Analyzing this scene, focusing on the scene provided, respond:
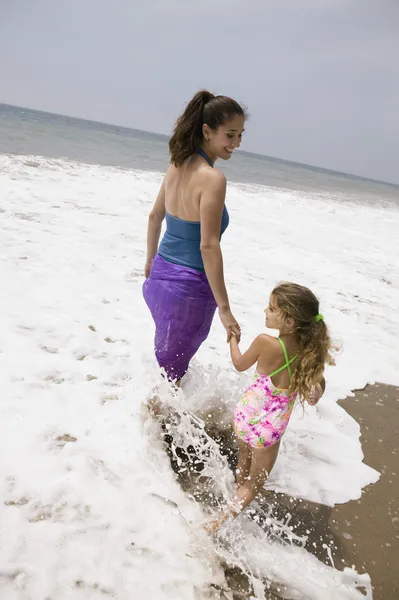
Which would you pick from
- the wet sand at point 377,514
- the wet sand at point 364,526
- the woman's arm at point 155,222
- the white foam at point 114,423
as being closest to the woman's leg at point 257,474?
the white foam at point 114,423

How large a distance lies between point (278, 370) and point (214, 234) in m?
0.75

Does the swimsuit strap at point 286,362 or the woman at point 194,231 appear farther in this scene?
the woman at point 194,231

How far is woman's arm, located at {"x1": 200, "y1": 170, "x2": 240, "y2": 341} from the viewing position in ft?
6.89

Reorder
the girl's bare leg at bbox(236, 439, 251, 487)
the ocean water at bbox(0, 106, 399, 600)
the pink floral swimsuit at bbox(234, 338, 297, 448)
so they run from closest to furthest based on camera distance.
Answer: the ocean water at bbox(0, 106, 399, 600) → the pink floral swimsuit at bbox(234, 338, 297, 448) → the girl's bare leg at bbox(236, 439, 251, 487)

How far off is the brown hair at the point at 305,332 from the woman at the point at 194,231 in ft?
→ 1.11

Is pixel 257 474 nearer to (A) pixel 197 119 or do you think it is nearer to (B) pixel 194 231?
(B) pixel 194 231

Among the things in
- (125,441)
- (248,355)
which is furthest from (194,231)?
(125,441)

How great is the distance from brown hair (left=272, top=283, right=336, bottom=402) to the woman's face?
793mm

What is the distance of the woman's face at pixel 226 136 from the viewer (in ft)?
7.10

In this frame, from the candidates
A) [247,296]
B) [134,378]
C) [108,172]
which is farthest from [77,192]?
[134,378]

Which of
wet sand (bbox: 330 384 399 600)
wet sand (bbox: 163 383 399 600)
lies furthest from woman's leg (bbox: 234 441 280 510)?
wet sand (bbox: 330 384 399 600)

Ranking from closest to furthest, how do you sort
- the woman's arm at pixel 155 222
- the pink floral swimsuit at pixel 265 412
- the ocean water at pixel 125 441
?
1. the ocean water at pixel 125 441
2. the pink floral swimsuit at pixel 265 412
3. the woman's arm at pixel 155 222

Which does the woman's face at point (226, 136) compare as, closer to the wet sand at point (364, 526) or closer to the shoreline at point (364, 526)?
the wet sand at point (364, 526)

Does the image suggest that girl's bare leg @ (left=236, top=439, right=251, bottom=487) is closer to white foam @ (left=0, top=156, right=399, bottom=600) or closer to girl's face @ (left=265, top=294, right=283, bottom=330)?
white foam @ (left=0, top=156, right=399, bottom=600)
